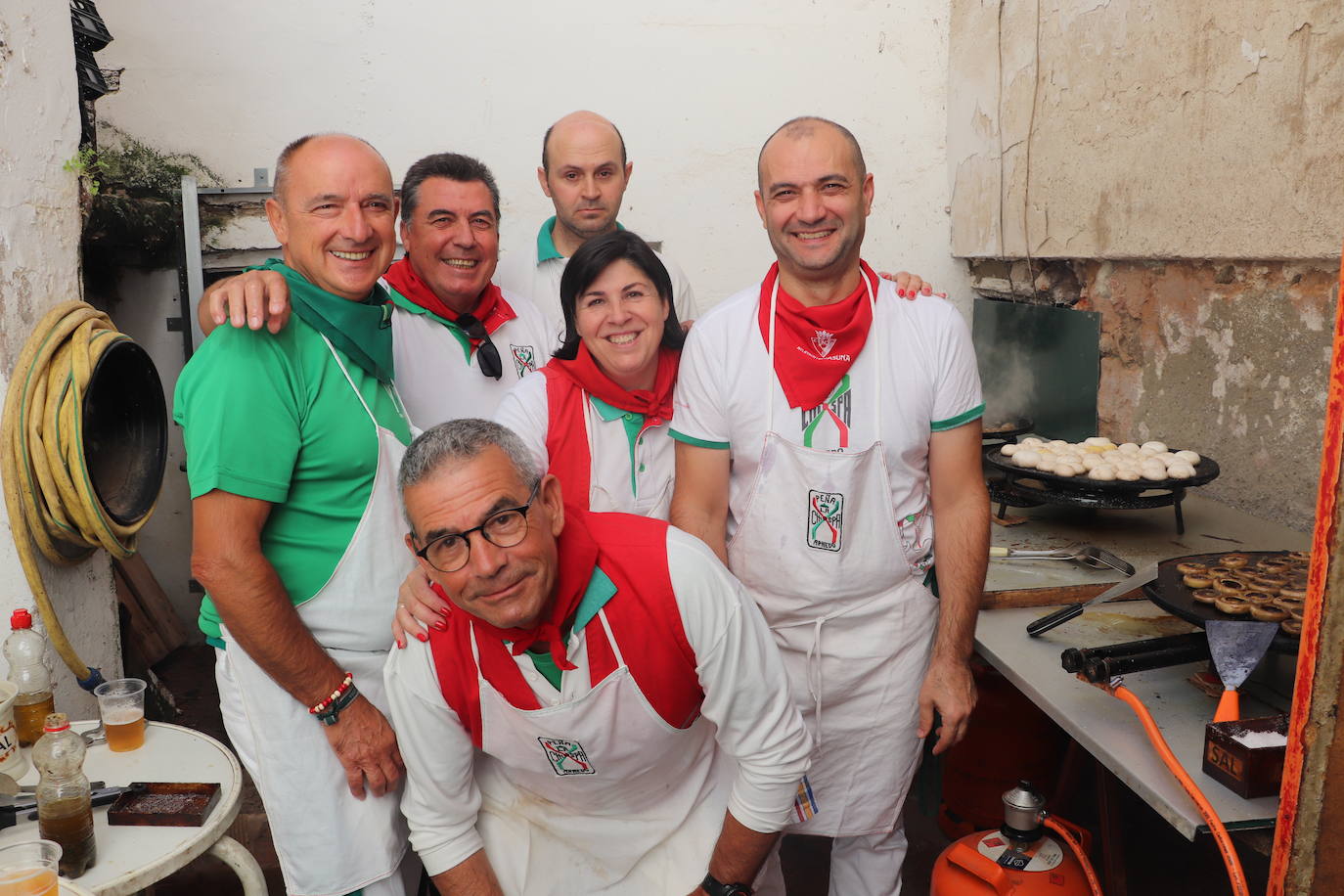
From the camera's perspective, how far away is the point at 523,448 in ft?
6.40

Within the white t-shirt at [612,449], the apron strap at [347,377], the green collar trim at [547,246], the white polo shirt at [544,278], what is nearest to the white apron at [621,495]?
the white t-shirt at [612,449]

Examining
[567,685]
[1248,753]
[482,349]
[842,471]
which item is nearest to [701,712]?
[567,685]

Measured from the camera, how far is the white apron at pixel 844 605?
8.00 ft

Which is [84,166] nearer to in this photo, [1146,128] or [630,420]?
[630,420]

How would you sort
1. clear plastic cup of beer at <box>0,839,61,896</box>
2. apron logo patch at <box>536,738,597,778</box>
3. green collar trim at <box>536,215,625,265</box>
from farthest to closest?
green collar trim at <box>536,215,625,265</box> → apron logo patch at <box>536,738,597,778</box> → clear plastic cup of beer at <box>0,839,61,896</box>

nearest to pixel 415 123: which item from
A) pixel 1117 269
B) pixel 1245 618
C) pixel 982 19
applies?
pixel 982 19

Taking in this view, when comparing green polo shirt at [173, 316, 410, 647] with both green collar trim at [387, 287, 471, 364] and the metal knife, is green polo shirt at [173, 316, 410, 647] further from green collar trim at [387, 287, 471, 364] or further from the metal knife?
the metal knife

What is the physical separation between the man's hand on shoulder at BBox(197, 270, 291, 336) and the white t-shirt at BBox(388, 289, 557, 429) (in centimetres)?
73

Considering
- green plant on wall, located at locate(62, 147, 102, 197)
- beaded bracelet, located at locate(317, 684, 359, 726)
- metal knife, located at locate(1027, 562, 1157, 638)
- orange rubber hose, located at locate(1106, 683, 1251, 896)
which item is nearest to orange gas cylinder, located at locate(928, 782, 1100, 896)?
metal knife, located at locate(1027, 562, 1157, 638)

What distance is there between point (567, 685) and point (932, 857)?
224cm

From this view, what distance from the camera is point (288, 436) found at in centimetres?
200

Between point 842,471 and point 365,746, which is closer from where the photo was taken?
point 365,746

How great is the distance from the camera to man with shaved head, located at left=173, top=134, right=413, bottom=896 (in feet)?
6.41

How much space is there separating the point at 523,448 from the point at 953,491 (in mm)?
1149
